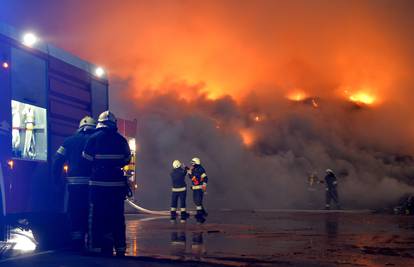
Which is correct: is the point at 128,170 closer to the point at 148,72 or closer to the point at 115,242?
the point at 115,242

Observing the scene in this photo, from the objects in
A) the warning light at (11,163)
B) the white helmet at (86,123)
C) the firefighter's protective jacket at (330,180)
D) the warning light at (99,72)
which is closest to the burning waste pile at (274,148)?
the firefighter's protective jacket at (330,180)

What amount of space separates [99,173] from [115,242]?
3.00ft

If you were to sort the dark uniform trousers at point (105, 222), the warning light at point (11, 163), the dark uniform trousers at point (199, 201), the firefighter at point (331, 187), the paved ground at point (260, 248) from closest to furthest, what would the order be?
the paved ground at point (260, 248) → the warning light at point (11, 163) → the dark uniform trousers at point (105, 222) → the dark uniform trousers at point (199, 201) → the firefighter at point (331, 187)

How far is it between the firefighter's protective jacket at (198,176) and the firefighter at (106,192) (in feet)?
25.3

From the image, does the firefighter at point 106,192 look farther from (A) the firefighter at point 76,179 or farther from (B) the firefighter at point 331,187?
(B) the firefighter at point 331,187

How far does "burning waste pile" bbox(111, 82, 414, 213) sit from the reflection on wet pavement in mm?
11871

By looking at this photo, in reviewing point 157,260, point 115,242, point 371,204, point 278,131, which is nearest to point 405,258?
point 157,260

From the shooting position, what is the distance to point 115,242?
7684mm

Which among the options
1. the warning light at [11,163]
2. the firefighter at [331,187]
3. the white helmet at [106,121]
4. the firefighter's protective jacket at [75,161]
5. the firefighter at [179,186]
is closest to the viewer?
the warning light at [11,163]

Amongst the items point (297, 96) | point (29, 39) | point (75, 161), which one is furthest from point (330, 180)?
point (29, 39)

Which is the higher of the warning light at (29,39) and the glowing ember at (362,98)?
the glowing ember at (362,98)

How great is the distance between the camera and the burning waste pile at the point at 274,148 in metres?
24.8

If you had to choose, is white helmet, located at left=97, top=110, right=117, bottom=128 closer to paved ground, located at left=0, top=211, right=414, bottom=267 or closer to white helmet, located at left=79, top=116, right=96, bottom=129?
A: white helmet, located at left=79, top=116, right=96, bottom=129

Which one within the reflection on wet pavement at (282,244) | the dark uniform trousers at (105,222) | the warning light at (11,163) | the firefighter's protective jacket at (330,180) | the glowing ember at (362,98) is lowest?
the reflection on wet pavement at (282,244)
